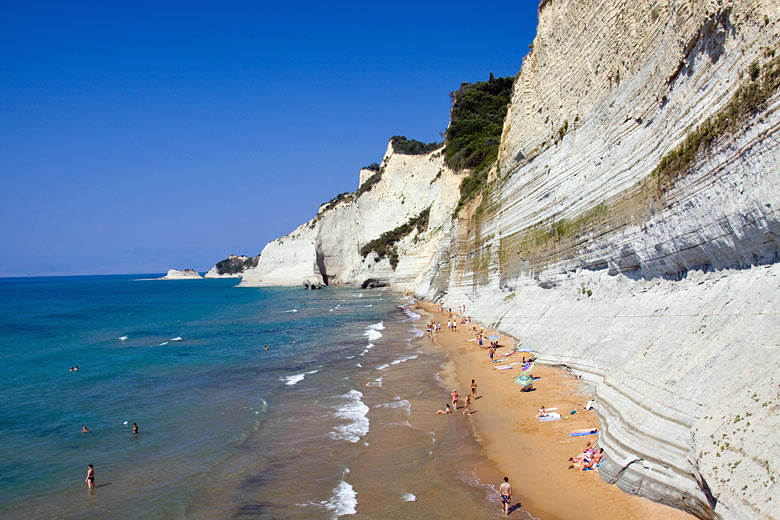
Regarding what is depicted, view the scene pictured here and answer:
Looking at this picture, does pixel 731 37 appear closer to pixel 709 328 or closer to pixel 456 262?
pixel 709 328

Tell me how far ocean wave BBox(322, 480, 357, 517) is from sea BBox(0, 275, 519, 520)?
5 cm

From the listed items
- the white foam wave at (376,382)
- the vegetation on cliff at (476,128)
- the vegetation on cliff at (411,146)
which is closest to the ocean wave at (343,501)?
the white foam wave at (376,382)

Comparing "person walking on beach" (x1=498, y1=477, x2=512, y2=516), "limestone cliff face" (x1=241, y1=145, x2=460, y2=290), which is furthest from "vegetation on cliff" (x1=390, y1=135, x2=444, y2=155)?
"person walking on beach" (x1=498, y1=477, x2=512, y2=516)

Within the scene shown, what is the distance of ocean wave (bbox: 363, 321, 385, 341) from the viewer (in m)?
34.1

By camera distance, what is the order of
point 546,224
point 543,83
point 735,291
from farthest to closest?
1. point 543,83
2. point 546,224
3. point 735,291

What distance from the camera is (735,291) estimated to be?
10.6 metres

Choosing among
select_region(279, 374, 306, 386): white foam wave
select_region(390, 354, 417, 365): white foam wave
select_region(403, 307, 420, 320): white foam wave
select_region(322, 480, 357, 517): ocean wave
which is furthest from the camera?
select_region(403, 307, 420, 320): white foam wave

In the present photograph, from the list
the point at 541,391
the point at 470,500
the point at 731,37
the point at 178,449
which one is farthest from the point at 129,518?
the point at 731,37

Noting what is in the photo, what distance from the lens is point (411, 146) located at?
8956 centimetres

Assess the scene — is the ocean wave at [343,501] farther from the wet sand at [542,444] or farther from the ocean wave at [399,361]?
the ocean wave at [399,361]

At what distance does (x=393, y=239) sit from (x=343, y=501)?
6863cm

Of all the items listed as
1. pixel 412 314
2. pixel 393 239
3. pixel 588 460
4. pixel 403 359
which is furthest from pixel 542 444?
pixel 393 239

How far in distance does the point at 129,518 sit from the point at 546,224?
63.1 feet

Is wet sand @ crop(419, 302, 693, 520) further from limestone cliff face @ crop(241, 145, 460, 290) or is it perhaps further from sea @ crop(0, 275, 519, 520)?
limestone cliff face @ crop(241, 145, 460, 290)
